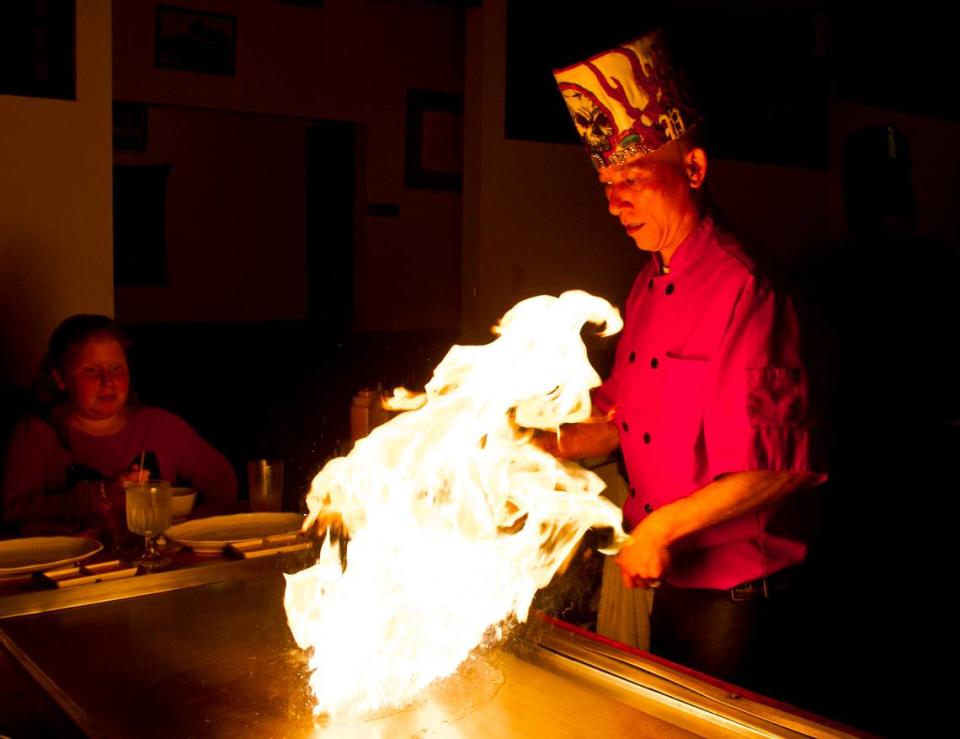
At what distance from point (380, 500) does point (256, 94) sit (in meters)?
6.10

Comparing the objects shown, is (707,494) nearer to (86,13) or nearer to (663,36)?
(663,36)

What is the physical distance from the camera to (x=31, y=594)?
1847 mm

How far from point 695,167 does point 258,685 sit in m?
1.36

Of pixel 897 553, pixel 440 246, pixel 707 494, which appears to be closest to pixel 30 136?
pixel 707 494

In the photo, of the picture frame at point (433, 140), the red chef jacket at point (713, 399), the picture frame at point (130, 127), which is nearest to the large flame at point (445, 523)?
the red chef jacket at point (713, 399)

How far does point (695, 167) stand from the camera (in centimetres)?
221

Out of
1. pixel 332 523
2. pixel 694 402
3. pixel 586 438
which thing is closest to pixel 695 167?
pixel 694 402

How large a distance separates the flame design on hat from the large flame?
1.22 feet

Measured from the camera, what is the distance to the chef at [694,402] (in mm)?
1987

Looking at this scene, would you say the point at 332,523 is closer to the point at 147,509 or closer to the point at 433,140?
the point at 147,509

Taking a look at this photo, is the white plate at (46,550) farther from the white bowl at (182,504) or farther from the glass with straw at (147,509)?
the white bowl at (182,504)

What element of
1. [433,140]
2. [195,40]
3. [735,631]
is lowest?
[735,631]

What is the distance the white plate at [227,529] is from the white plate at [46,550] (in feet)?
0.56

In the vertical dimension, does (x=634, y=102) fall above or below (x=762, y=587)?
above
